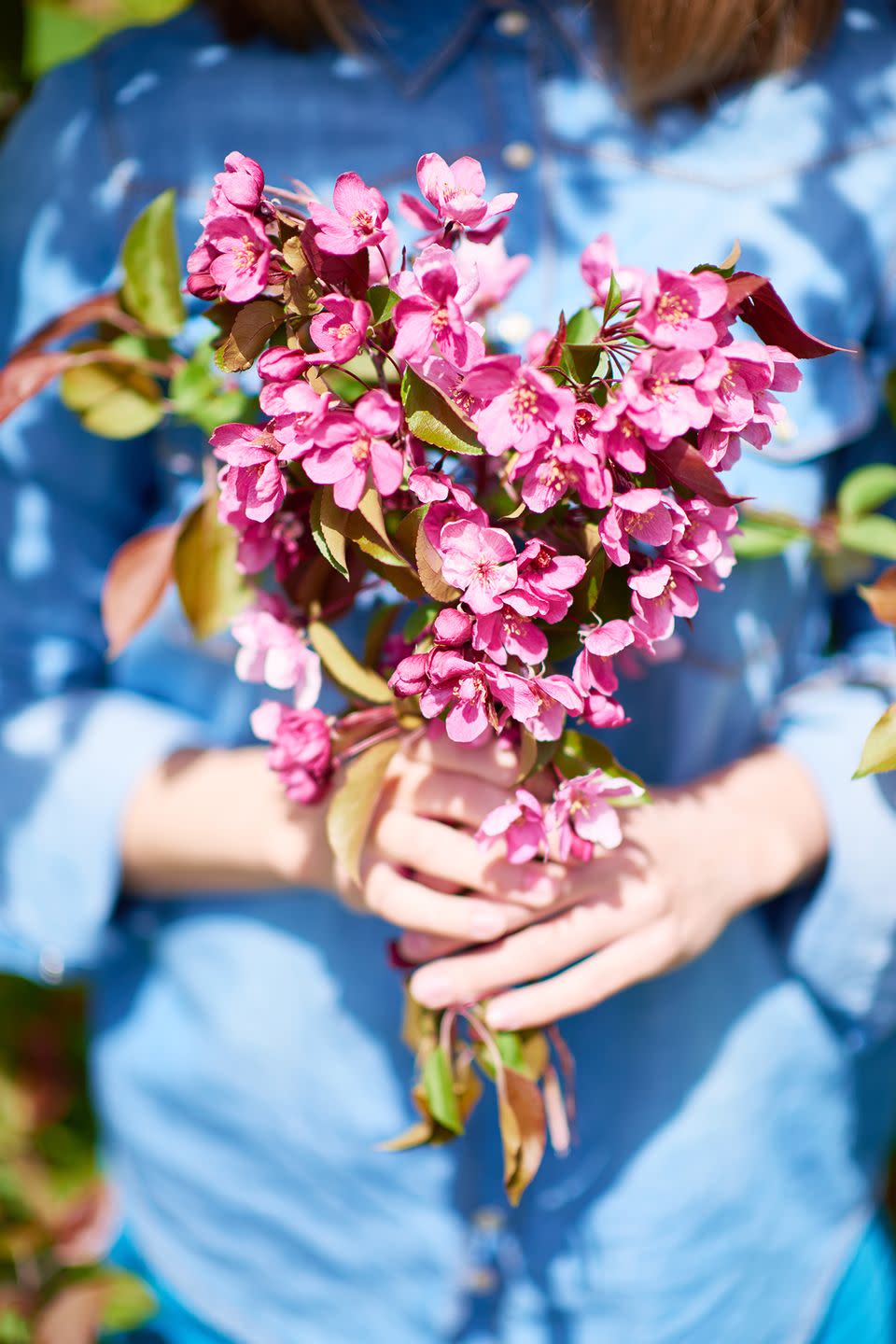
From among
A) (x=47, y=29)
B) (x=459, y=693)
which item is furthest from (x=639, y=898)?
(x=47, y=29)

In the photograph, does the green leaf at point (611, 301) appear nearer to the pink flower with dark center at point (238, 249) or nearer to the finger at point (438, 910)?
the pink flower with dark center at point (238, 249)

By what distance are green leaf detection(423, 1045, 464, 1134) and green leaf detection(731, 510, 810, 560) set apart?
1.21 feet

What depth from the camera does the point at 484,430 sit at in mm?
399

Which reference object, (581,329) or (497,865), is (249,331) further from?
(497,865)

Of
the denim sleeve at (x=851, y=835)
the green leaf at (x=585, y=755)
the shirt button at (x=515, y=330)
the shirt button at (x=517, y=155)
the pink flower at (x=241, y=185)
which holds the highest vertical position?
the pink flower at (x=241, y=185)

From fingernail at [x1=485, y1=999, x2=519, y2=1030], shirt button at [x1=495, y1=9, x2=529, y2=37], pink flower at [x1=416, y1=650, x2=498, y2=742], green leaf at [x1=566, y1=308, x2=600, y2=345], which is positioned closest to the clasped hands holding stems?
fingernail at [x1=485, y1=999, x2=519, y2=1030]

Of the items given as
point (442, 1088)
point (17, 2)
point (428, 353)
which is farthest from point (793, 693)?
point (17, 2)

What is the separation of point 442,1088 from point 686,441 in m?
0.40

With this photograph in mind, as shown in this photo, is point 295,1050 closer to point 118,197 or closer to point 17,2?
point 118,197

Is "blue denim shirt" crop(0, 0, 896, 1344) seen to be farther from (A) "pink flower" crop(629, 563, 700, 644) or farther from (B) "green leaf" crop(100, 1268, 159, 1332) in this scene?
(A) "pink flower" crop(629, 563, 700, 644)

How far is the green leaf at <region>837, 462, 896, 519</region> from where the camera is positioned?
75cm

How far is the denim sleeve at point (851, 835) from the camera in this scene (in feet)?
2.62

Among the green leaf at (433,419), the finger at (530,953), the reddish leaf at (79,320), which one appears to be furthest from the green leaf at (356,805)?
the reddish leaf at (79,320)

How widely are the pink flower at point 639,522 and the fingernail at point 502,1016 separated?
0.29 meters
